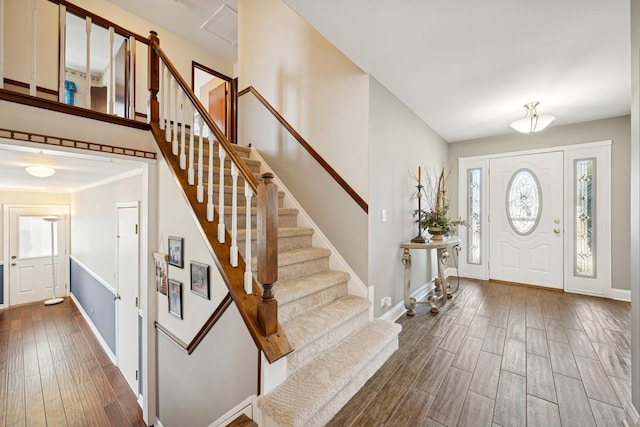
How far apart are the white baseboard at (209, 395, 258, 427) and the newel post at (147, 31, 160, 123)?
2467 mm

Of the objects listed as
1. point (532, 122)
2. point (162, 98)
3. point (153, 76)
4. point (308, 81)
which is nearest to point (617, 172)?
point (532, 122)

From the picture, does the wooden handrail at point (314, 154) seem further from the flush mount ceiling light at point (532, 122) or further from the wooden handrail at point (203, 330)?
the flush mount ceiling light at point (532, 122)

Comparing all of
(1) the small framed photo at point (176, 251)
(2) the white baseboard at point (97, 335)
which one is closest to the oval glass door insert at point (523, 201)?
(1) the small framed photo at point (176, 251)

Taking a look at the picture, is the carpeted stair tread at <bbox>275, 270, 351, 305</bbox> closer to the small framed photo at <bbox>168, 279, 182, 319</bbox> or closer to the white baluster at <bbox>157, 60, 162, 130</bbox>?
the small framed photo at <bbox>168, 279, 182, 319</bbox>

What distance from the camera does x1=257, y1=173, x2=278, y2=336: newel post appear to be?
142cm

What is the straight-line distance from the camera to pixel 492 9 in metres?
1.63

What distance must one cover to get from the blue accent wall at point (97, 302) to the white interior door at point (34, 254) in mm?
508

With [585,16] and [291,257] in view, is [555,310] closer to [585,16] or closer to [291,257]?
[585,16]

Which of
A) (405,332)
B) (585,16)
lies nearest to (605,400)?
(405,332)

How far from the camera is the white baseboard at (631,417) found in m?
1.31

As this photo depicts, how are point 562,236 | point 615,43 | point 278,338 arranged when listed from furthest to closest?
point 562,236 → point 615,43 → point 278,338

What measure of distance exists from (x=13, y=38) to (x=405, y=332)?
18.3 feet

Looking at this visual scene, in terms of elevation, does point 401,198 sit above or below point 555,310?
above

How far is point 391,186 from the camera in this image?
9.34 ft
